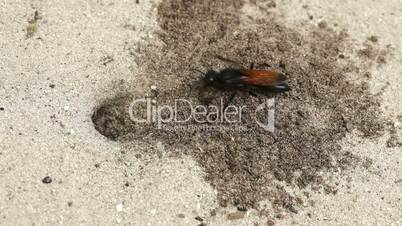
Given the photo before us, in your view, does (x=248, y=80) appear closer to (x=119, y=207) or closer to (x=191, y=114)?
(x=191, y=114)

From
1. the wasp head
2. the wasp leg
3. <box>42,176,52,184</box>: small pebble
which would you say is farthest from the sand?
the wasp leg

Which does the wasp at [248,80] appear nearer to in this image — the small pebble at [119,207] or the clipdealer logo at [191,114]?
the clipdealer logo at [191,114]

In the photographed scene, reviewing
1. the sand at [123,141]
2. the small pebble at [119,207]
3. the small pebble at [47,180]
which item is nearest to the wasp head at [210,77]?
the sand at [123,141]

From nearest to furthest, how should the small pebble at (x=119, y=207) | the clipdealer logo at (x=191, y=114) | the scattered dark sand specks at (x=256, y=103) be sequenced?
the small pebble at (x=119, y=207), the scattered dark sand specks at (x=256, y=103), the clipdealer logo at (x=191, y=114)

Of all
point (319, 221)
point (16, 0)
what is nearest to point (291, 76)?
point (319, 221)

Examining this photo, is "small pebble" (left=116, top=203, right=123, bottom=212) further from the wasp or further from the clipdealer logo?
the wasp

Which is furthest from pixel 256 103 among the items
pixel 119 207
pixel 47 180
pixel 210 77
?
pixel 47 180
